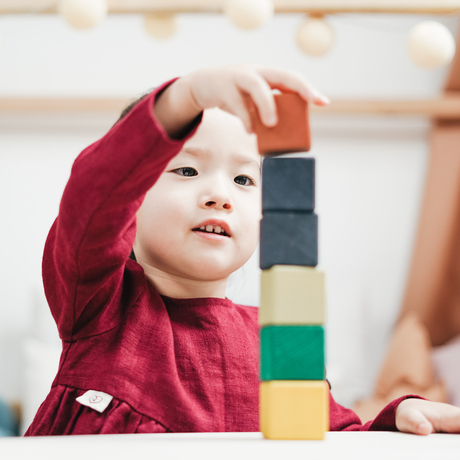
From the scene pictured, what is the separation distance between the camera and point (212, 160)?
0.63 m

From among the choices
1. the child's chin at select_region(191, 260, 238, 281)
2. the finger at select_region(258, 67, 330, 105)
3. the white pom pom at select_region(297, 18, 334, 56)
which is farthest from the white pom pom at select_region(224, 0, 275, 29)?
the finger at select_region(258, 67, 330, 105)

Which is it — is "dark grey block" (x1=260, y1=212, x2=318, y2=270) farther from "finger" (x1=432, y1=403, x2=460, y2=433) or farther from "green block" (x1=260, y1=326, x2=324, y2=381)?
"finger" (x1=432, y1=403, x2=460, y2=433)

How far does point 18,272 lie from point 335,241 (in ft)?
3.18

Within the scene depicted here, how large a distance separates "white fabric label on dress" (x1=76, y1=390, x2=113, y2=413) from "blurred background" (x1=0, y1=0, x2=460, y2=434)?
110 cm

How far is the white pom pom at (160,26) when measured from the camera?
122 cm

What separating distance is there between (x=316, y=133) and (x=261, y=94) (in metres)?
1.52

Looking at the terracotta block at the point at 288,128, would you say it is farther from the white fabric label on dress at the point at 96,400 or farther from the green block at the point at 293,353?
the white fabric label on dress at the point at 96,400

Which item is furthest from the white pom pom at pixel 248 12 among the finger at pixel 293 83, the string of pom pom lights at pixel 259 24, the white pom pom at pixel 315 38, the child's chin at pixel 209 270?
the finger at pixel 293 83

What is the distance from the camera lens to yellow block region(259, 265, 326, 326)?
40 centimetres

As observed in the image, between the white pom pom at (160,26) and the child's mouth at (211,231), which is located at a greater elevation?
the white pom pom at (160,26)

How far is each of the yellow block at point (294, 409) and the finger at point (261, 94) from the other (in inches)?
7.0

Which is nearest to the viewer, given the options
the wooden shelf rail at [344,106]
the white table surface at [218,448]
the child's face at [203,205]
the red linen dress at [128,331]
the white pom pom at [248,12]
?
the white table surface at [218,448]

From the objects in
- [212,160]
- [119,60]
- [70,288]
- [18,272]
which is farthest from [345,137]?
[70,288]

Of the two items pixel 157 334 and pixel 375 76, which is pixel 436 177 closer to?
pixel 375 76
